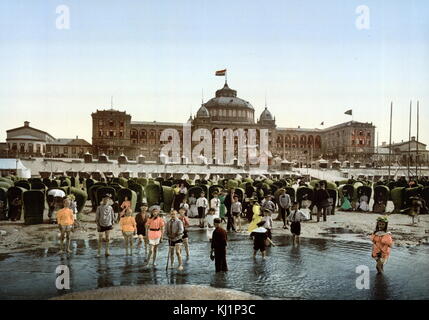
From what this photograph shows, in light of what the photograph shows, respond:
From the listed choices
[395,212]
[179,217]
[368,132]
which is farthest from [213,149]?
[179,217]

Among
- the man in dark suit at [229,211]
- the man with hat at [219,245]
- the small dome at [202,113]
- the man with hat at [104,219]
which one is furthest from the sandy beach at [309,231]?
the small dome at [202,113]

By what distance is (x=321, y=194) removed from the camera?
18688 mm

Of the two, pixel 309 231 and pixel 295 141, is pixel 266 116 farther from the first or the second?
pixel 309 231

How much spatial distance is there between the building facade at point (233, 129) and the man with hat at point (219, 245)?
76600 millimetres

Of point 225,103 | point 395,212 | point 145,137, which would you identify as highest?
point 225,103

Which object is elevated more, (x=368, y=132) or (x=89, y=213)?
(x=368, y=132)

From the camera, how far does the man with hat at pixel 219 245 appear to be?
997 centimetres

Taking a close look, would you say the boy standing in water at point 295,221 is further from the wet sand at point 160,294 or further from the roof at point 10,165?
the roof at point 10,165

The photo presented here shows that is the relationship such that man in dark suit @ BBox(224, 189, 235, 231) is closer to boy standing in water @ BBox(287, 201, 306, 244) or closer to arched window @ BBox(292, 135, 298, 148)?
boy standing in water @ BBox(287, 201, 306, 244)

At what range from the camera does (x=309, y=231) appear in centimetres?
1644

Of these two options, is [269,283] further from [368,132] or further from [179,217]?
[368,132]

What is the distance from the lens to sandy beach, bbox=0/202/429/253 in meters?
13.9
